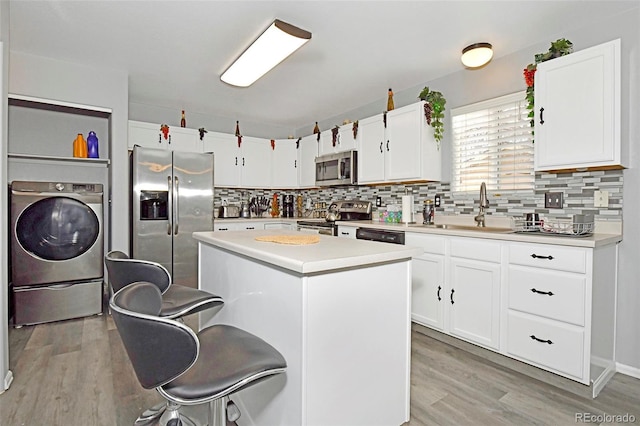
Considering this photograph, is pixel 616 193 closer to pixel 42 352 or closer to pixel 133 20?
pixel 133 20

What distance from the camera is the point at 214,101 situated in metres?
4.41

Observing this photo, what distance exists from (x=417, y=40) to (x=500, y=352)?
2.40 m

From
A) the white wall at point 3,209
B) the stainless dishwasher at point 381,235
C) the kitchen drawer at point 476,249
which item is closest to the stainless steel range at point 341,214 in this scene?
the stainless dishwasher at point 381,235

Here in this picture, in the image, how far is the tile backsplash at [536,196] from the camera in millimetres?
2404

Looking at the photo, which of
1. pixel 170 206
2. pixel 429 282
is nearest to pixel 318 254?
pixel 429 282

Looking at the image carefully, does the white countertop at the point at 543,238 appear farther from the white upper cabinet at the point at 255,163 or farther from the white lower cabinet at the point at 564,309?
the white upper cabinet at the point at 255,163

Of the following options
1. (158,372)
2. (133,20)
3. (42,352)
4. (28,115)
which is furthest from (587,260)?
(28,115)

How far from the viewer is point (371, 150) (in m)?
4.02

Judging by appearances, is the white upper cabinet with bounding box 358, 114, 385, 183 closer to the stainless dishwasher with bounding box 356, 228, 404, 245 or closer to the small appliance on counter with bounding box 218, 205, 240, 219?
the stainless dishwasher with bounding box 356, 228, 404, 245

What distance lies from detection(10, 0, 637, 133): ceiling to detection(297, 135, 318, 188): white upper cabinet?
115cm

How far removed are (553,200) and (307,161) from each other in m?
3.20

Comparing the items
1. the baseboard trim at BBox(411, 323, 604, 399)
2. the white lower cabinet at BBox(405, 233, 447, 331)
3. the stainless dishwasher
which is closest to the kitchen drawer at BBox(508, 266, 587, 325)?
the baseboard trim at BBox(411, 323, 604, 399)

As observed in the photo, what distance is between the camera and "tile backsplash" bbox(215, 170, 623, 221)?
2.40m

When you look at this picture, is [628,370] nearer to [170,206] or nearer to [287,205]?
[170,206]
